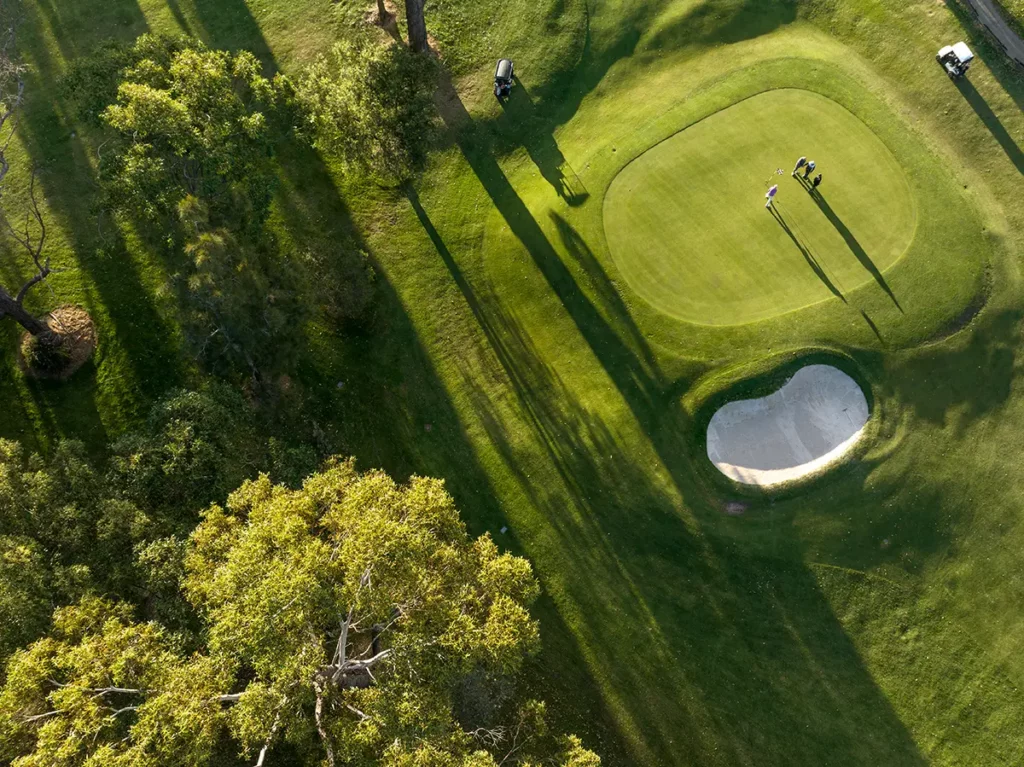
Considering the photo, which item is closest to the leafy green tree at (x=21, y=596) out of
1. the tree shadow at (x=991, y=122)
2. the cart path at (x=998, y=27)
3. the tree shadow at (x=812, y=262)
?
the tree shadow at (x=812, y=262)

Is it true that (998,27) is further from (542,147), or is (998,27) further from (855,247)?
(542,147)

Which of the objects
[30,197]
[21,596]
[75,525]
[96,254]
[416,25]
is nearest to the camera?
[21,596]

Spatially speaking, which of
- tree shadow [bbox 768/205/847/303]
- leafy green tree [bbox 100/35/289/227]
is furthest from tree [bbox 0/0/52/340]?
tree shadow [bbox 768/205/847/303]

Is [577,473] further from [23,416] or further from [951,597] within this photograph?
[23,416]

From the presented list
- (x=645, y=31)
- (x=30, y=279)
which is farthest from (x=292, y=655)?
(x=645, y=31)

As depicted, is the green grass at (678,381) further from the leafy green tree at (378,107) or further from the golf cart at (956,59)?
the leafy green tree at (378,107)

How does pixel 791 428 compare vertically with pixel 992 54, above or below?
below

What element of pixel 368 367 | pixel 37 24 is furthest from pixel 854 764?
pixel 37 24
